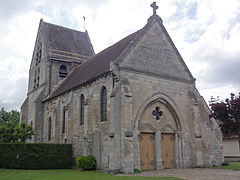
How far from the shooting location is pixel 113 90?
17.5 meters

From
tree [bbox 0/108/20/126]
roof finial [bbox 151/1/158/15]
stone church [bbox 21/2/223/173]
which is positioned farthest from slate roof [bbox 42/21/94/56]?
tree [bbox 0/108/20/126]

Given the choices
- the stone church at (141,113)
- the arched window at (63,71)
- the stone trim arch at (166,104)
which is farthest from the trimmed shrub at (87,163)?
the arched window at (63,71)

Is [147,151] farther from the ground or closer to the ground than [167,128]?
closer to the ground

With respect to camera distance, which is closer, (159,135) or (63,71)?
(159,135)

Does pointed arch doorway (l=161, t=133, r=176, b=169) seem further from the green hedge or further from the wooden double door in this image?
the green hedge

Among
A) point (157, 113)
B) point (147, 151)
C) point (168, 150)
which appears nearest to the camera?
point (147, 151)

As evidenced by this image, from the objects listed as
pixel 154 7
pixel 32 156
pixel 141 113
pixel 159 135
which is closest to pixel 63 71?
pixel 32 156

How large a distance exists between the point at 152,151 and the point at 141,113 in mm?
2872

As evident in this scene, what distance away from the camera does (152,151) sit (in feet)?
62.2

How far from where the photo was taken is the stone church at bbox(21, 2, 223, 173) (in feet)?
56.9

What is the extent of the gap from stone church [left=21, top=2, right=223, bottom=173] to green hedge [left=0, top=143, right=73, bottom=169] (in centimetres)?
170

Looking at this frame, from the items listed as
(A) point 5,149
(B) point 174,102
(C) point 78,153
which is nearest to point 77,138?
(C) point 78,153

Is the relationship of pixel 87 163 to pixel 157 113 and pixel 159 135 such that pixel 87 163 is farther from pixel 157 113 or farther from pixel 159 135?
pixel 157 113

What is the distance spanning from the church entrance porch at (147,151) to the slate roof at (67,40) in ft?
58.8
